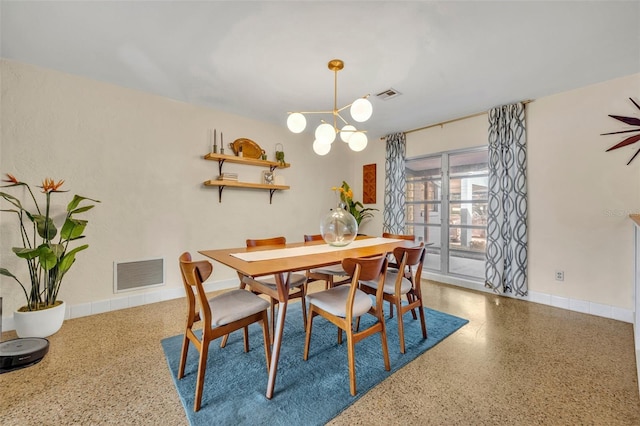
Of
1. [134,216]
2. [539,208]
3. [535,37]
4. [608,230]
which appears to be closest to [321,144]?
[535,37]

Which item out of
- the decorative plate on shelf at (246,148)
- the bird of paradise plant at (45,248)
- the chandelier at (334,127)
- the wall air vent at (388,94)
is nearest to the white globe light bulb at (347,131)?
the chandelier at (334,127)

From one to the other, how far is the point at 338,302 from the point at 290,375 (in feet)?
1.92

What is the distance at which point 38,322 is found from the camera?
2158mm

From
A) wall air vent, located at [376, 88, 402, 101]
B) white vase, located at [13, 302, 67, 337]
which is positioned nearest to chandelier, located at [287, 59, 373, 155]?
wall air vent, located at [376, 88, 402, 101]

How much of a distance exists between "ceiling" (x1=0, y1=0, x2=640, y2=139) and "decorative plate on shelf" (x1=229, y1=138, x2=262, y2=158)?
71cm

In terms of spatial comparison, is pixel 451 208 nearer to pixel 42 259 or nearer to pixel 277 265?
pixel 277 265

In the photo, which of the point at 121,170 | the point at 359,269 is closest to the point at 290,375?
the point at 359,269

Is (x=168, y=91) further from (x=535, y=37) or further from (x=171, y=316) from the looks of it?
(x=535, y=37)

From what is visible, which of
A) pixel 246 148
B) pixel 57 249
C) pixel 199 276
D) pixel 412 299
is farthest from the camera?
pixel 246 148

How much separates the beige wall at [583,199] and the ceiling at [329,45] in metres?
0.27

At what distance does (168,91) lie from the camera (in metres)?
2.96

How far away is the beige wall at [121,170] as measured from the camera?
7.93ft

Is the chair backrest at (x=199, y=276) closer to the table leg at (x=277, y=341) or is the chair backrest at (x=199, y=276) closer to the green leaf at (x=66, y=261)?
the table leg at (x=277, y=341)

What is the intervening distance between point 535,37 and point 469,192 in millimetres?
2169
